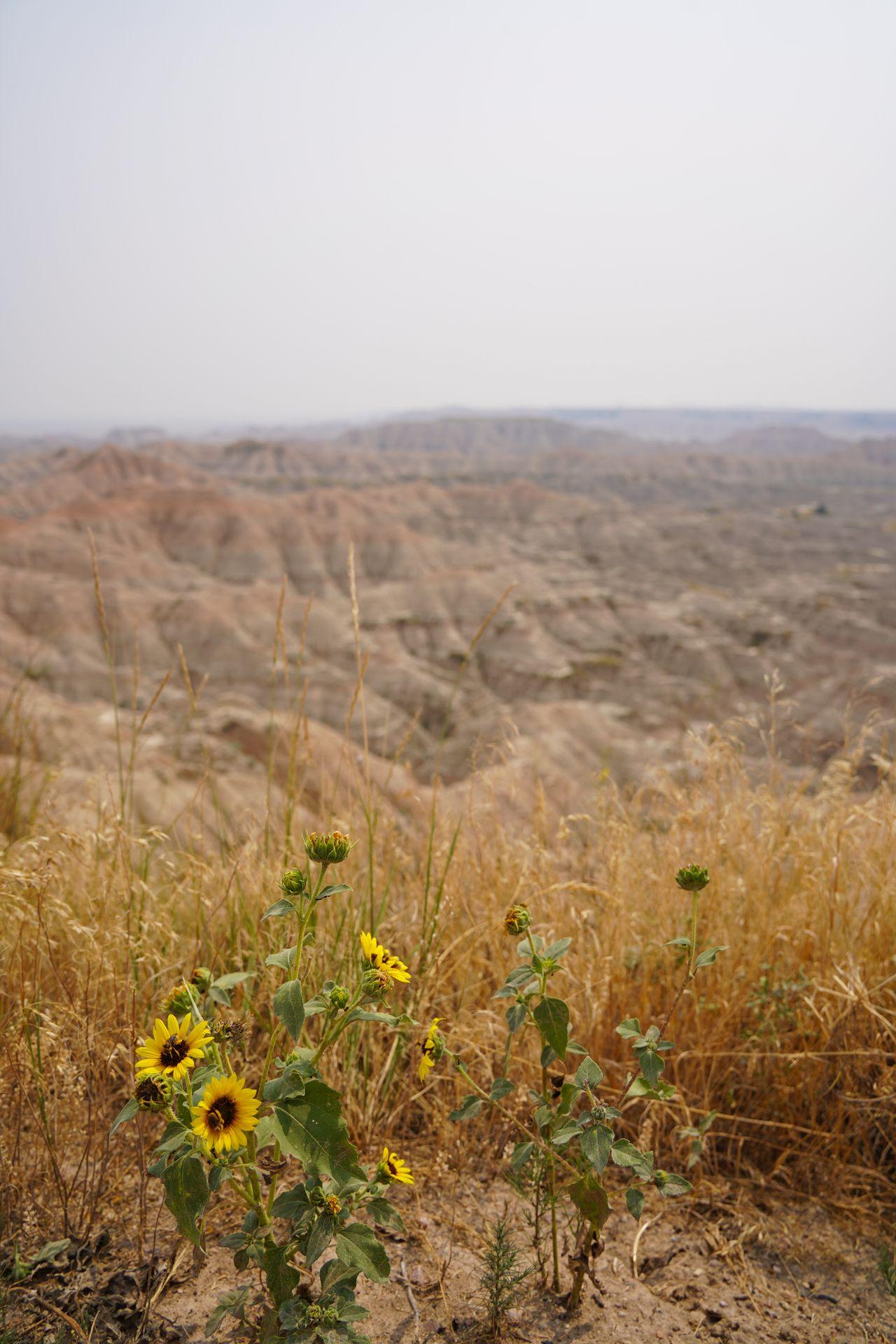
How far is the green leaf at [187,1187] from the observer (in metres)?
1.17

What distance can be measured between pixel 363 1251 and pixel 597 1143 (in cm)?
45

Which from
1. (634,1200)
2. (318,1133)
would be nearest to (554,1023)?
(634,1200)

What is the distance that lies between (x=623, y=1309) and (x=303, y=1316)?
2.48ft

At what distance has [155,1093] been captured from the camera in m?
1.19

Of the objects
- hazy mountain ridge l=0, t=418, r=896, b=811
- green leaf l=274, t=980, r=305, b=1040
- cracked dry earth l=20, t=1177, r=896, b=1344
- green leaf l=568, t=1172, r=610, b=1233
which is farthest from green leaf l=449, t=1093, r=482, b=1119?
hazy mountain ridge l=0, t=418, r=896, b=811

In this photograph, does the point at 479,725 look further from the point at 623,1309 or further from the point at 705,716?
the point at 623,1309

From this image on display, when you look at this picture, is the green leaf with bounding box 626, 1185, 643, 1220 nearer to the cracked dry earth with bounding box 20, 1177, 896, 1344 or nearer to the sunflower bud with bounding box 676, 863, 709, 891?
the cracked dry earth with bounding box 20, 1177, 896, 1344

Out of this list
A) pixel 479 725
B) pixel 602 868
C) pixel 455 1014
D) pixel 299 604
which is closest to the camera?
pixel 455 1014

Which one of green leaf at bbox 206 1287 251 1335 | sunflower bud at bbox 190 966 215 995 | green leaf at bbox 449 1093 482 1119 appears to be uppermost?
sunflower bud at bbox 190 966 215 995

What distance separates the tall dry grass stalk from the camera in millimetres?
1912

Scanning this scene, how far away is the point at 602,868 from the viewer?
3.42m

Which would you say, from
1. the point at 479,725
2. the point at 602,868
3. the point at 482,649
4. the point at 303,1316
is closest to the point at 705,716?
the point at 479,725

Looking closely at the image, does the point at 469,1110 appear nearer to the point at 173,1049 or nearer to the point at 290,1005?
the point at 290,1005

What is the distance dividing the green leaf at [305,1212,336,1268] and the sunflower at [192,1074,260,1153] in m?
0.20
